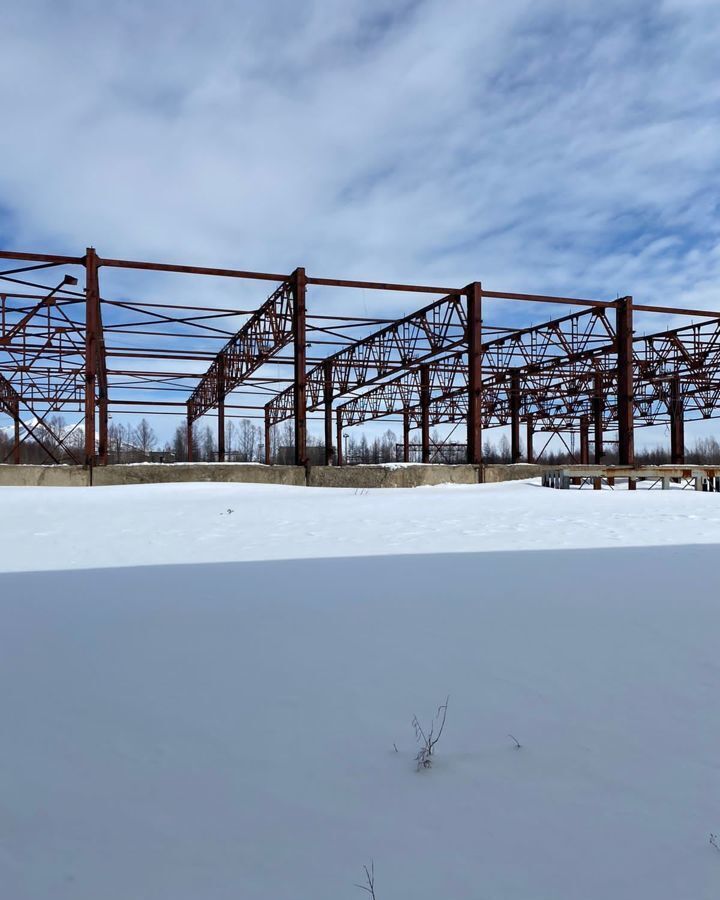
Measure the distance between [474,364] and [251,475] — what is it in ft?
25.9

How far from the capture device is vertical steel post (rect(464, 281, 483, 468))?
738 inches

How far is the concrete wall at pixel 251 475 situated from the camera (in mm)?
15055

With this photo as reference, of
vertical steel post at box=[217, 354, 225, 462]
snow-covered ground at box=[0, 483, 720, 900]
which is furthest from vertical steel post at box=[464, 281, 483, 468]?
snow-covered ground at box=[0, 483, 720, 900]

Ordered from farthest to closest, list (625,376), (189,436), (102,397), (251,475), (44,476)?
(189,436)
(102,397)
(625,376)
(251,475)
(44,476)

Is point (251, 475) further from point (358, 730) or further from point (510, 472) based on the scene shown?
point (358, 730)

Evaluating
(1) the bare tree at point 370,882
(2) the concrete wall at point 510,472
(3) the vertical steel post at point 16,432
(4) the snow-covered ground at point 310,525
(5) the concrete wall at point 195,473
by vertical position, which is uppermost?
(3) the vertical steel post at point 16,432

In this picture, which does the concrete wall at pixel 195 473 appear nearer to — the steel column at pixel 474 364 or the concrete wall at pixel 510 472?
the steel column at pixel 474 364

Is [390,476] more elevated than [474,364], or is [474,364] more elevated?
[474,364]

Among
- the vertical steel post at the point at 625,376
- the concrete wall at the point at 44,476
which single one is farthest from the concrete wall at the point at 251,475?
the vertical steel post at the point at 625,376

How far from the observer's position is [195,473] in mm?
16625

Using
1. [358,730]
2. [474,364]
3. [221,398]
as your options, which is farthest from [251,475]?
[358,730]

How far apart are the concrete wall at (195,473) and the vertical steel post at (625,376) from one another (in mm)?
11175

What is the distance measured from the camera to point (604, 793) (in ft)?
6.82

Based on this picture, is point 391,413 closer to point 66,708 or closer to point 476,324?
point 476,324
